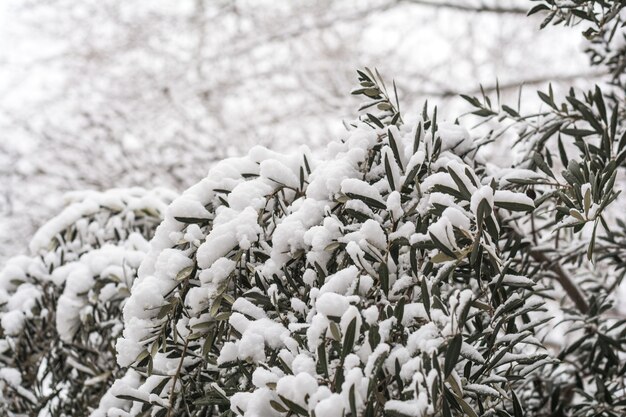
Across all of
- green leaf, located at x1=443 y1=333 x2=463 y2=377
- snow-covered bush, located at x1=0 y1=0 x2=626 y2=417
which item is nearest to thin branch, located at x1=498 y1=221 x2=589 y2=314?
snow-covered bush, located at x1=0 y1=0 x2=626 y2=417

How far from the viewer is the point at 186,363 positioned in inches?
37.4

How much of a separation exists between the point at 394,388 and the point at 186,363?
37 cm

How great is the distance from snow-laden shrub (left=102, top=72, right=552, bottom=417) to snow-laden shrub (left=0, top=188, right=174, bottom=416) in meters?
0.48

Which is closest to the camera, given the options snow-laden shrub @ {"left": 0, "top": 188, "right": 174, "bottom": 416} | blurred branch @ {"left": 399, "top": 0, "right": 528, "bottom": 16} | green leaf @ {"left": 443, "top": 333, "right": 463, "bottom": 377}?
green leaf @ {"left": 443, "top": 333, "right": 463, "bottom": 377}

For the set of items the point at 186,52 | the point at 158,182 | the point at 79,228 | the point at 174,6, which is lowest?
the point at 79,228

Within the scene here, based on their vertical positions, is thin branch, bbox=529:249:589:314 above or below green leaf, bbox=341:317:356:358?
above

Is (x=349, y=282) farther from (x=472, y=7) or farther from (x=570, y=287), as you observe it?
(x=472, y=7)

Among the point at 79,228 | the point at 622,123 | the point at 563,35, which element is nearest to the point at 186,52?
the point at 563,35

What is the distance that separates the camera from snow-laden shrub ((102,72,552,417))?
0.70 metres

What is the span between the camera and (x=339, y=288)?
0.78 metres

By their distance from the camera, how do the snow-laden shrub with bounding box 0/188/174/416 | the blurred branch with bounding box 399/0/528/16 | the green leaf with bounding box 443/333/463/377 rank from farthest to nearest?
the blurred branch with bounding box 399/0/528/16 < the snow-laden shrub with bounding box 0/188/174/416 < the green leaf with bounding box 443/333/463/377

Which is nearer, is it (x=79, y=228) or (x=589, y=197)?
(x=589, y=197)

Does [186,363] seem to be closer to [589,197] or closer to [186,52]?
[589,197]

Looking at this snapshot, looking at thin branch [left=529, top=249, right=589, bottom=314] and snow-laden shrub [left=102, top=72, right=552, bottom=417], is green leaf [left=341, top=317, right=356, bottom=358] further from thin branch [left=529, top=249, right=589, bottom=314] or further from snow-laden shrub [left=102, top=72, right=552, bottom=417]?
thin branch [left=529, top=249, right=589, bottom=314]
